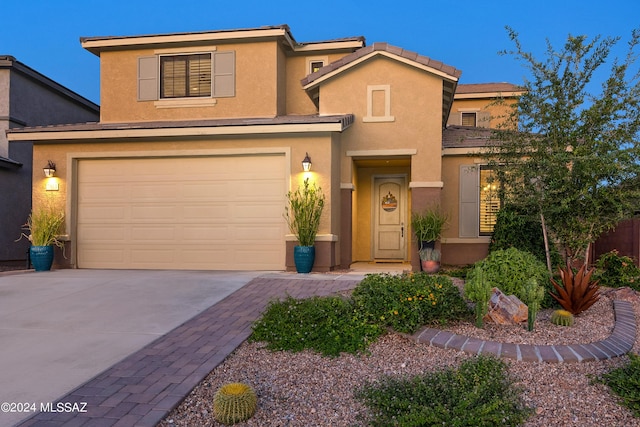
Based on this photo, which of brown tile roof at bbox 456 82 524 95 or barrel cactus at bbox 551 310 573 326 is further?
brown tile roof at bbox 456 82 524 95

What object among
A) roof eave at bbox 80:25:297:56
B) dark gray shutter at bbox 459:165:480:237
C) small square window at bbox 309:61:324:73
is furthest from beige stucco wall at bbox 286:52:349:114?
dark gray shutter at bbox 459:165:480:237

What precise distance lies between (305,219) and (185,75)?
577 centimetres

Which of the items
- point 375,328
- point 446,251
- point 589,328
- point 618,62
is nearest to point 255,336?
point 375,328

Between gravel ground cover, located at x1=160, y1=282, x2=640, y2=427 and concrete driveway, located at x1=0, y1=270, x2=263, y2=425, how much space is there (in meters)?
1.15

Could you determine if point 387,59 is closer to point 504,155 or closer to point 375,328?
point 504,155

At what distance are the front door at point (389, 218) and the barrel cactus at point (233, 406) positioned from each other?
32.4 ft

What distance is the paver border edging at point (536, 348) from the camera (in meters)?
3.95

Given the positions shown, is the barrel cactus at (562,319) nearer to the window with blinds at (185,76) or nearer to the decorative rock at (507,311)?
the decorative rock at (507,311)

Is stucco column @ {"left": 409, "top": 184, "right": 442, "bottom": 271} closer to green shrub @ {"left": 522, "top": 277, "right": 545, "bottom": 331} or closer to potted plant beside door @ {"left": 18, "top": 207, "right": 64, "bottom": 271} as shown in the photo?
green shrub @ {"left": 522, "top": 277, "right": 545, "bottom": 331}

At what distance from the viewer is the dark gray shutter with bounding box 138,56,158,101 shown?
12.2m

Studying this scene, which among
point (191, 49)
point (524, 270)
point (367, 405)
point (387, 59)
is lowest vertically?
point (367, 405)

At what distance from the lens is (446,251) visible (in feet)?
36.3

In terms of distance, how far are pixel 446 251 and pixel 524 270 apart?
18.7ft

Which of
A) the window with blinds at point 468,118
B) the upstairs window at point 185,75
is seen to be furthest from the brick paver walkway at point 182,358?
the window with blinds at point 468,118
